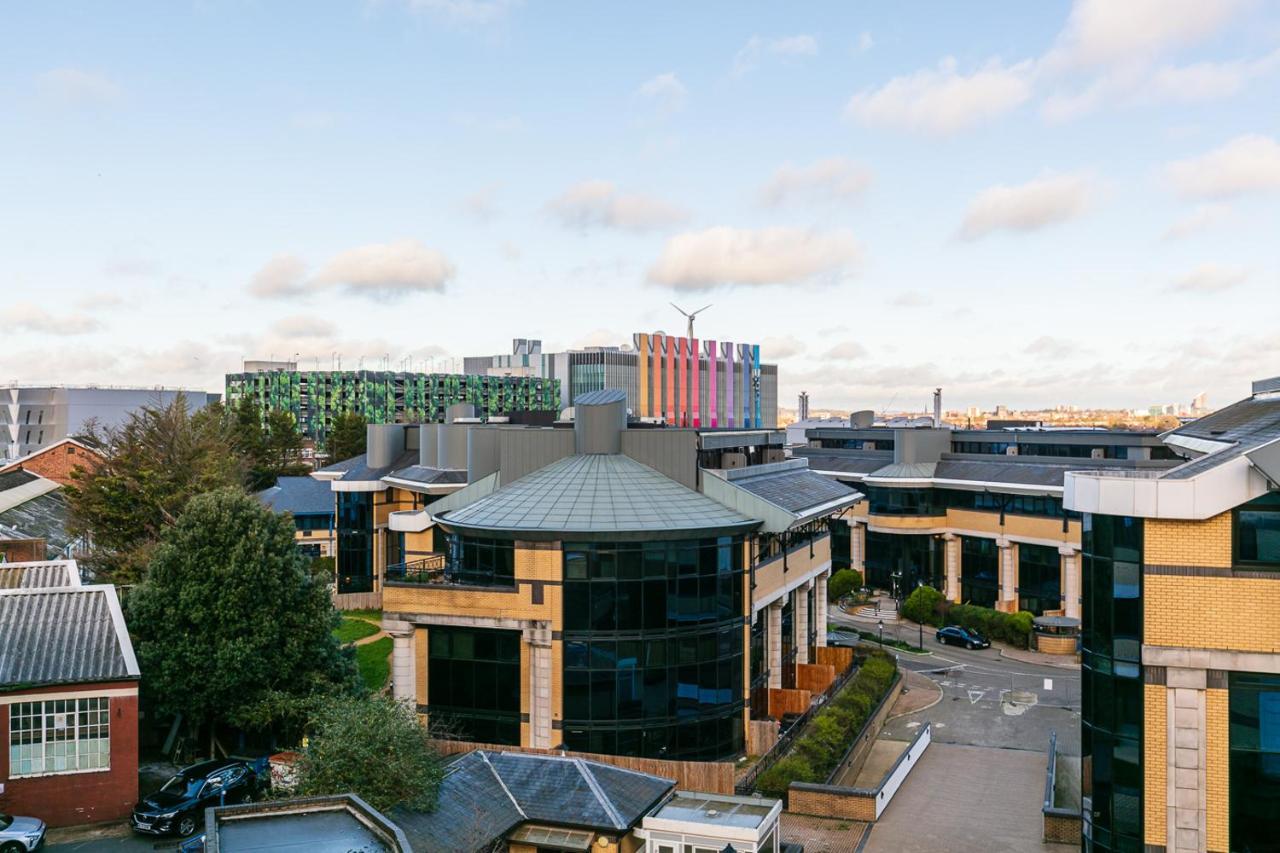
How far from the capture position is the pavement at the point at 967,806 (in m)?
33.9

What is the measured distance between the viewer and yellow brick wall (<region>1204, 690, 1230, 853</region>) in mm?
24438

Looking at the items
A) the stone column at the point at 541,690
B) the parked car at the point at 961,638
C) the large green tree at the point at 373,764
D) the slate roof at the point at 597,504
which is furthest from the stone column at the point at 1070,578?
the large green tree at the point at 373,764

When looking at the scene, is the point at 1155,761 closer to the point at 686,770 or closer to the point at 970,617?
the point at 686,770

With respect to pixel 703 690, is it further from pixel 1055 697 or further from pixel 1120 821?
pixel 1055 697

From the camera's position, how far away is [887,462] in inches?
3408

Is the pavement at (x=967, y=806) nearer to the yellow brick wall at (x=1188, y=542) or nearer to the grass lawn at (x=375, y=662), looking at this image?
the yellow brick wall at (x=1188, y=542)

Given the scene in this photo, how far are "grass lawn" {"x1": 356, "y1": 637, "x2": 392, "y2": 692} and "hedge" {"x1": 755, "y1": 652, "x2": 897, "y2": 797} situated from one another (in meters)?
20.8

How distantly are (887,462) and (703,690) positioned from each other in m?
52.5

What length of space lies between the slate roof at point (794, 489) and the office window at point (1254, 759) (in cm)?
1965

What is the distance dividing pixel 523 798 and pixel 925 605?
160 feet

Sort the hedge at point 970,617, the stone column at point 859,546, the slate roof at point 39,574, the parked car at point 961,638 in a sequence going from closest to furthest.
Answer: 1. the slate roof at point 39,574
2. the hedge at point 970,617
3. the parked car at point 961,638
4. the stone column at point 859,546

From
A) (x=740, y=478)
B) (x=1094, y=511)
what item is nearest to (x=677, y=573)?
(x=740, y=478)

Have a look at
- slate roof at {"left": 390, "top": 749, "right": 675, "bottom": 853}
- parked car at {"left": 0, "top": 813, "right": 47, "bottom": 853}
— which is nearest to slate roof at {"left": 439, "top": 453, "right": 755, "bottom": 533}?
slate roof at {"left": 390, "top": 749, "right": 675, "bottom": 853}

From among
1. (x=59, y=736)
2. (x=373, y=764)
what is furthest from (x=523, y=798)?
(x=59, y=736)
